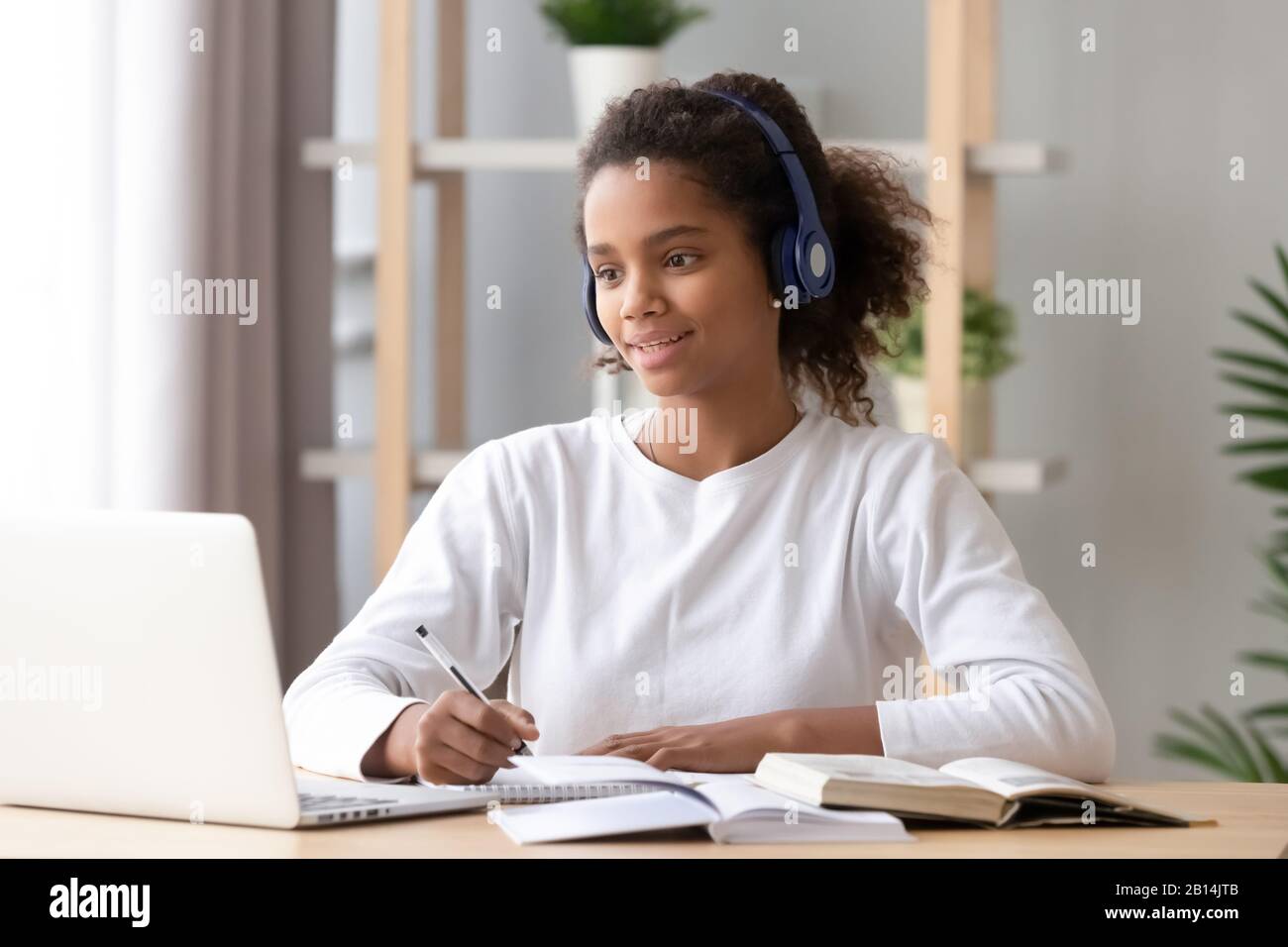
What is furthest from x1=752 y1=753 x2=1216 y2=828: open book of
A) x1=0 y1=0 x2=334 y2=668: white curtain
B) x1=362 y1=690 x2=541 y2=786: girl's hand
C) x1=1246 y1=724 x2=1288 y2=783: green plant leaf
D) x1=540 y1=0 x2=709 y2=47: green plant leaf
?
x1=540 y1=0 x2=709 y2=47: green plant leaf

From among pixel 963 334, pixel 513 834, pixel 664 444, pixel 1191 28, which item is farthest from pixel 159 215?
pixel 1191 28

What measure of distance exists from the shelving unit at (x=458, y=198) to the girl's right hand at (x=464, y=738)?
1.44 m

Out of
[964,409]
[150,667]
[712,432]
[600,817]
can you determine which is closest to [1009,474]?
[964,409]

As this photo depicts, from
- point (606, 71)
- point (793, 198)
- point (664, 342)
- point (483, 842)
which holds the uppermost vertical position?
point (606, 71)

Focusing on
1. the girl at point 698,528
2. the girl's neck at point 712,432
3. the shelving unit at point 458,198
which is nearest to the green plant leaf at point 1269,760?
the shelving unit at point 458,198

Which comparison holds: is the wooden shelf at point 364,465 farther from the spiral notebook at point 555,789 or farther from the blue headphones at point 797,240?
the spiral notebook at point 555,789

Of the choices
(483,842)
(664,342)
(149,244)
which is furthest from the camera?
(149,244)

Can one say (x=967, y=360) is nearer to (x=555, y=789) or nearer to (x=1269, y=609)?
(x=1269, y=609)

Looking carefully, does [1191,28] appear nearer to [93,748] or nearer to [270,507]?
[270,507]

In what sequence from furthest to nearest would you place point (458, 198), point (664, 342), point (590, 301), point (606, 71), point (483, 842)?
1. point (458, 198)
2. point (606, 71)
3. point (590, 301)
4. point (664, 342)
5. point (483, 842)

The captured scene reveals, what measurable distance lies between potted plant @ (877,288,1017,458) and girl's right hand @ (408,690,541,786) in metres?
1.46

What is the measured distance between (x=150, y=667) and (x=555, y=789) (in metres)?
0.29

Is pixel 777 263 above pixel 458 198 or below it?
below

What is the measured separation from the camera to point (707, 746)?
1.20 meters
